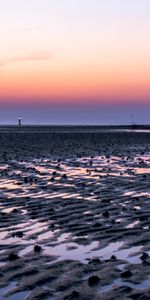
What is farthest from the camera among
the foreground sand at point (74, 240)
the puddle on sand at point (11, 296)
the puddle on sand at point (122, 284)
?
the foreground sand at point (74, 240)

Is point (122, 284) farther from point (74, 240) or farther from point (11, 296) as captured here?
point (74, 240)

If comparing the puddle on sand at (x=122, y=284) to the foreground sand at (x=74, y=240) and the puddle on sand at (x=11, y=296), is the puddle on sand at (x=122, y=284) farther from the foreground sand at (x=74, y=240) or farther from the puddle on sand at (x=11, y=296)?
the puddle on sand at (x=11, y=296)

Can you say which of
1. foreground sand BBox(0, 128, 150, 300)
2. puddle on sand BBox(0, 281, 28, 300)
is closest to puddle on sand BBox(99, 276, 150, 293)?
foreground sand BBox(0, 128, 150, 300)

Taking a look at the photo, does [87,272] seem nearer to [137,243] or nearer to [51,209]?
[137,243]

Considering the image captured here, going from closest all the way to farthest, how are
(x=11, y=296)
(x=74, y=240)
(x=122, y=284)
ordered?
(x=11, y=296) → (x=122, y=284) → (x=74, y=240)

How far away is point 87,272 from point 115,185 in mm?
12022

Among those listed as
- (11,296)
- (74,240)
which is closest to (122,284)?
(11,296)

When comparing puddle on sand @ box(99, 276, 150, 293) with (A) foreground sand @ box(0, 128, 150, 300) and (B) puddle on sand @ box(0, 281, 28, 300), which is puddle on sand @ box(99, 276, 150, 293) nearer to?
(A) foreground sand @ box(0, 128, 150, 300)

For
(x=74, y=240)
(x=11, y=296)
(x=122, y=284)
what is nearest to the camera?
(x=11, y=296)

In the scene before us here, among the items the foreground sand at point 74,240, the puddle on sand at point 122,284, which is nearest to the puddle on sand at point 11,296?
the foreground sand at point 74,240

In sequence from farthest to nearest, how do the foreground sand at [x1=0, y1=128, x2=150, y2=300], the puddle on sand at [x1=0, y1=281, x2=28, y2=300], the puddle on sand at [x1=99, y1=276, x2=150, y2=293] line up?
the foreground sand at [x1=0, y1=128, x2=150, y2=300], the puddle on sand at [x1=99, y1=276, x2=150, y2=293], the puddle on sand at [x1=0, y1=281, x2=28, y2=300]

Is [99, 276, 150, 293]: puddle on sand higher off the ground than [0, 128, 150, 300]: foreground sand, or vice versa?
[0, 128, 150, 300]: foreground sand

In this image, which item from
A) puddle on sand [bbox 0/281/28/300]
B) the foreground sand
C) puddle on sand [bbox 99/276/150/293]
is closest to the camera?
puddle on sand [bbox 0/281/28/300]

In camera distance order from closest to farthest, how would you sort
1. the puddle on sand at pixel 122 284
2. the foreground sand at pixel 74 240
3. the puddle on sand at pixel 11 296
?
the puddle on sand at pixel 11 296, the puddle on sand at pixel 122 284, the foreground sand at pixel 74 240
